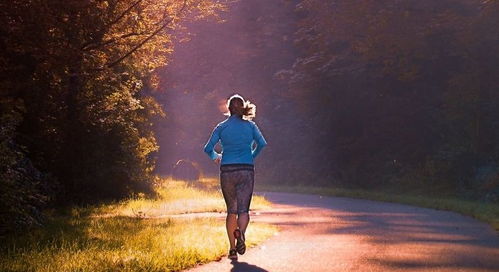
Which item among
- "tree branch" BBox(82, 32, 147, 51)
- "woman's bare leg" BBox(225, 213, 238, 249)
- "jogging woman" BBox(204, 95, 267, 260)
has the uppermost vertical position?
"tree branch" BBox(82, 32, 147, 51)

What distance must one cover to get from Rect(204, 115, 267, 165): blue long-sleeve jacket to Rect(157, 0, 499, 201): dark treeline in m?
18.0

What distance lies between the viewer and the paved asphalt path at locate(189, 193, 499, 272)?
9.05m

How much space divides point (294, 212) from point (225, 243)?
7978mm

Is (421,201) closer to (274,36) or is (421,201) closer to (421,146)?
(421,146)

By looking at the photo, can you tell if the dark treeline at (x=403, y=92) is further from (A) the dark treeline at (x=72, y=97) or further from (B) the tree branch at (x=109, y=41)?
(B) the tree branch at (x=109, y=41)

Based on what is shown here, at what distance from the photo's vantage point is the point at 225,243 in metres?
10.8

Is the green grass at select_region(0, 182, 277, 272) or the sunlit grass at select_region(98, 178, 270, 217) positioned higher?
the green grass at select_region(0, 182, 277, 272)

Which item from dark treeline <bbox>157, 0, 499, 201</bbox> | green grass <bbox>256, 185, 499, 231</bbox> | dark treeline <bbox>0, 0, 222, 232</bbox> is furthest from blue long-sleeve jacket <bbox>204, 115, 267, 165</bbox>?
dark treeline <bbox>157, 0, 499, 201</bbox>

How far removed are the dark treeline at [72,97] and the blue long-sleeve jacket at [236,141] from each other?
128 inches

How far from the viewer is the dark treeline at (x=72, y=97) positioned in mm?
12891

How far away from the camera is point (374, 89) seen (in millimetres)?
32656

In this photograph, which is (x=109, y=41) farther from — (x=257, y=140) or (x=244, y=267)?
(x=244, y=267)

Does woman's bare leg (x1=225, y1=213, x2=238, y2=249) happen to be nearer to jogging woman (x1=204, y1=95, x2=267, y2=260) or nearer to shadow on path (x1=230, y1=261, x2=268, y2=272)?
jogging woman (x1=204, y1=95, x2=267, y2=260)

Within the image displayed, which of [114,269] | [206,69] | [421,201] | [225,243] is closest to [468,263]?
[225,243]
